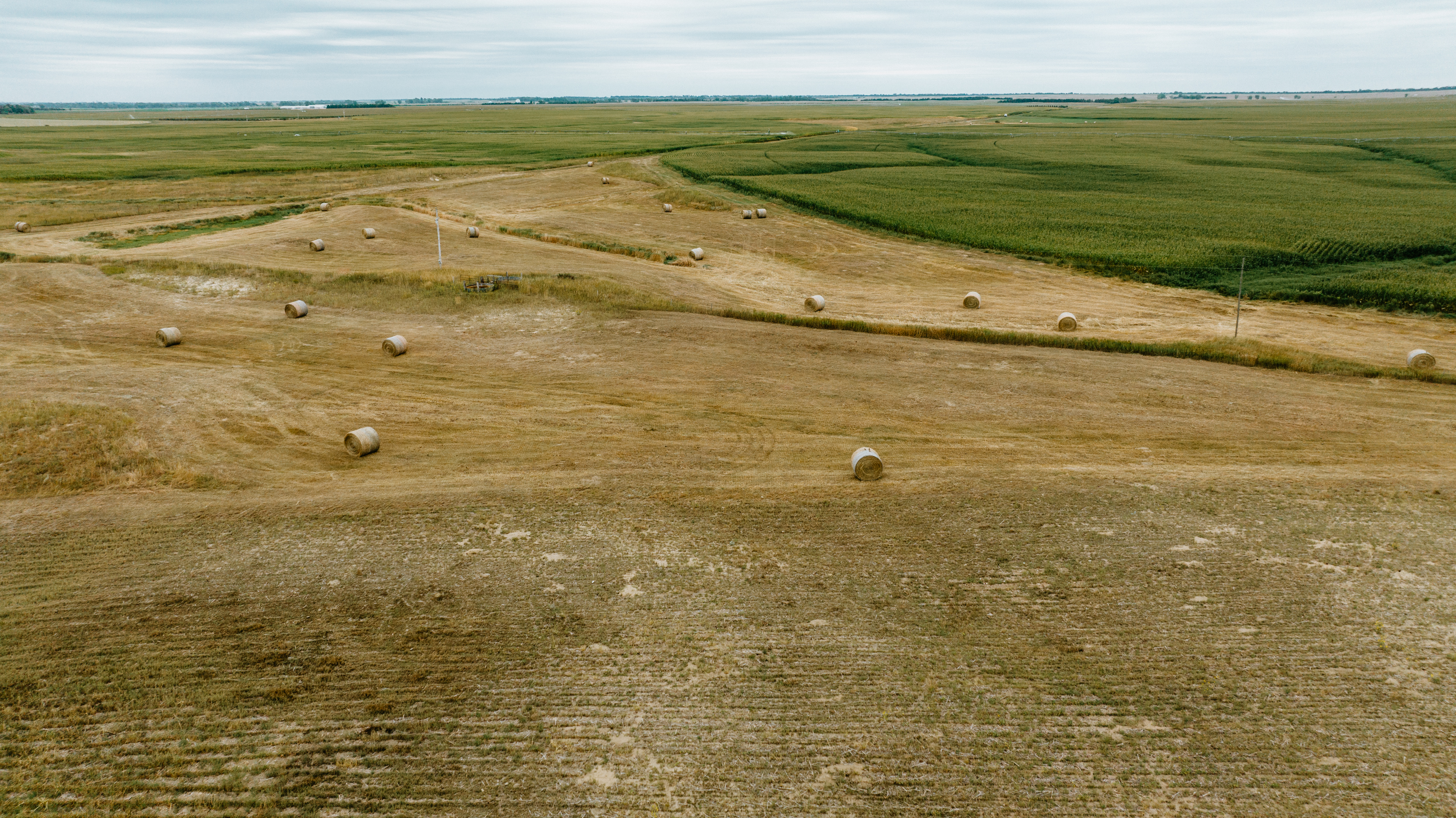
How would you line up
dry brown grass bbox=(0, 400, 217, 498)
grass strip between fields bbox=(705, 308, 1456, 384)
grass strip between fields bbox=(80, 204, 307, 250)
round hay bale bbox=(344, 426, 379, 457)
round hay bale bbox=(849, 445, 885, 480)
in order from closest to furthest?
round hay bale bbox=(849, 445, 885, 480) → dry brown grass bbox=(0, 400, 217, 498) → round hay bale bbox=(344, 426, 379, 457) → grass strip between fields bbox=(705, 308, 1456, 384) → grass strip between fields bbox=(80, 204, 307, 250)

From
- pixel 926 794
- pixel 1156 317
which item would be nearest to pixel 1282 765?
pixel 926 794

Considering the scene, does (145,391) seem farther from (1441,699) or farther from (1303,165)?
(1303,165)

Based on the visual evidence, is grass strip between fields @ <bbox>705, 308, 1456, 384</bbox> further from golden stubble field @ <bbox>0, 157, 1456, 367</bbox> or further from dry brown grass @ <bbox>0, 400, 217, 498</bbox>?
dry brown grass @ <bbox>0, 400, 217, 498</bbox>

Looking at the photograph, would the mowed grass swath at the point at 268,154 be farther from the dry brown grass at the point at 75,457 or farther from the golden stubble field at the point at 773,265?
the dry brown grass at the point at 75,457

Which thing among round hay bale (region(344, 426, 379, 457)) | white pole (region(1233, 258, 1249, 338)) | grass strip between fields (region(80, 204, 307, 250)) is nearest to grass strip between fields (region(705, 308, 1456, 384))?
white pole (region(1233, 258, 1249, 338))

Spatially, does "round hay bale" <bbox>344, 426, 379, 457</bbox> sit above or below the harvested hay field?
above

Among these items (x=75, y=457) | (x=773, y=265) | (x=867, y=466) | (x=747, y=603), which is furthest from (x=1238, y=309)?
(x=75, y=457)
